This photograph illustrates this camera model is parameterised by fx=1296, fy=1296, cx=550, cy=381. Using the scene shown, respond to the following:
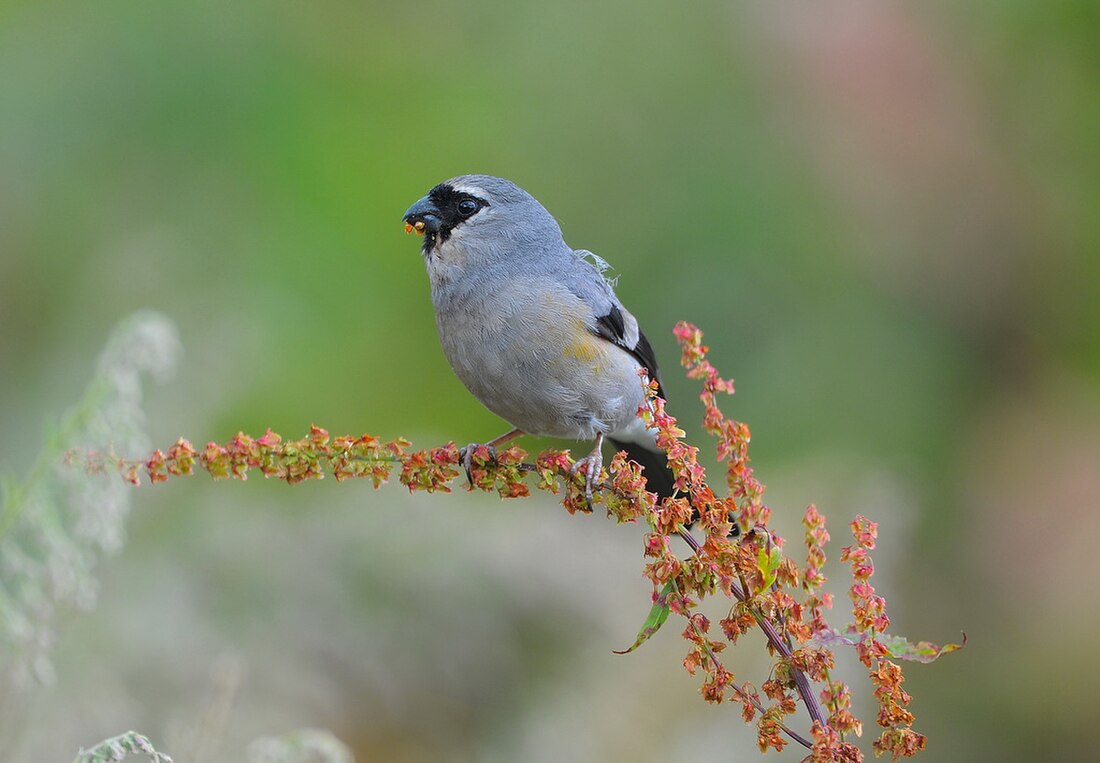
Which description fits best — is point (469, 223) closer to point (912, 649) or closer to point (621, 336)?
point (621, 336)

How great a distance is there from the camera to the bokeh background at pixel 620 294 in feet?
16.3

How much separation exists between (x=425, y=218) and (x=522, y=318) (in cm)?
52

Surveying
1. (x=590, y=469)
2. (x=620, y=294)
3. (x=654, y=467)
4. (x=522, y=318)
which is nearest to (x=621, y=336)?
(x=522, y=318)

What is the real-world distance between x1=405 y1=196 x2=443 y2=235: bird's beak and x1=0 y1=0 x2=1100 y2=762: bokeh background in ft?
4.61

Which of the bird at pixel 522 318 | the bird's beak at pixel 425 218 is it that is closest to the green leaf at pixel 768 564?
the bird at pixel 522 318

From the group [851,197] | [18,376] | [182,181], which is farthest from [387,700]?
[851,197]

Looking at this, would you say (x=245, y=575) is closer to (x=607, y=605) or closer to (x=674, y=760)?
(x=607, y=605)

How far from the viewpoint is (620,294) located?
24.5 feet

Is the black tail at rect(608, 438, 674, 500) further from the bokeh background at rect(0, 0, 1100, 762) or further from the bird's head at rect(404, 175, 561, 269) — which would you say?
the bird's head at rect(404, 175, 561, 269)

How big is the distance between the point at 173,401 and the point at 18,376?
1499 mm

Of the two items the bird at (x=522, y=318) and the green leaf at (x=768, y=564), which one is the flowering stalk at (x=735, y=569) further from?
the bird at (x=522, y=318)

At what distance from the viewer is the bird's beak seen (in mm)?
4383

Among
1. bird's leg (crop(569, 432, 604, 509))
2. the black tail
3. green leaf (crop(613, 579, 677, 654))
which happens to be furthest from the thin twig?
the black tail

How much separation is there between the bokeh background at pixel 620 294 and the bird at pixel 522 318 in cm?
109
